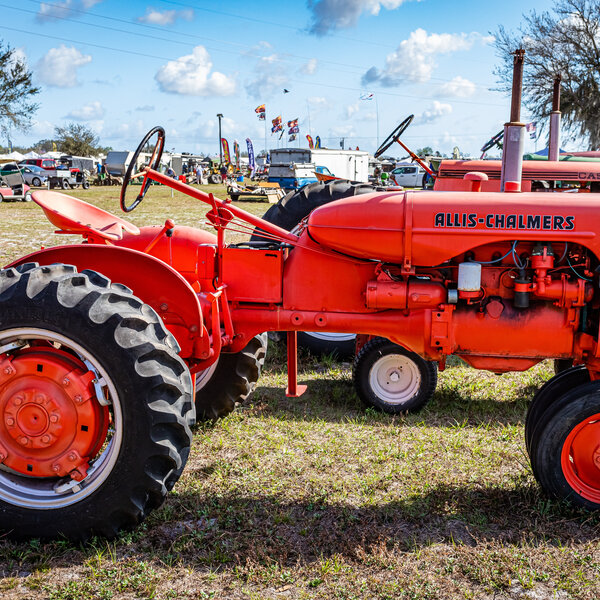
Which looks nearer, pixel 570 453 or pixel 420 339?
pixel 570 453

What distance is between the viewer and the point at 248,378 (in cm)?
406

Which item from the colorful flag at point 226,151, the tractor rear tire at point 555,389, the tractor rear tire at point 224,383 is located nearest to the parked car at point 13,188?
the colorful flag at point 226,151

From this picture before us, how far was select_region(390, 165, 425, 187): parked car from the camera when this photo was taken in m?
37.4

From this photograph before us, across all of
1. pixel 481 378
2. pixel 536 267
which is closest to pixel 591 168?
pixel 481 378

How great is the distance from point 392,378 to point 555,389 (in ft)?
4.34

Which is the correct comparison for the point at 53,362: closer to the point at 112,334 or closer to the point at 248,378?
the point at 112,334

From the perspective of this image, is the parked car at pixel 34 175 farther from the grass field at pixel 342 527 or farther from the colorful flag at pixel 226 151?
the grass field at pixel 342 527

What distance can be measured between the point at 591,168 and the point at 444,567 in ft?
19.8

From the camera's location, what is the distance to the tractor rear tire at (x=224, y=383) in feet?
13.1

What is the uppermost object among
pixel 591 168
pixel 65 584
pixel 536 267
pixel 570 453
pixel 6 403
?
pixel 591 168

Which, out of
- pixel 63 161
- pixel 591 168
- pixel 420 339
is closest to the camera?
pixel 420 339

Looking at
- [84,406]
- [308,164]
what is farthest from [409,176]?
[84,406]

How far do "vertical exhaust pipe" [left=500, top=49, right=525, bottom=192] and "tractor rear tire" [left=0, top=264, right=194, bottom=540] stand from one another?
1.80 m

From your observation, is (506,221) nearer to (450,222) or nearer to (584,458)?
(450,222)
